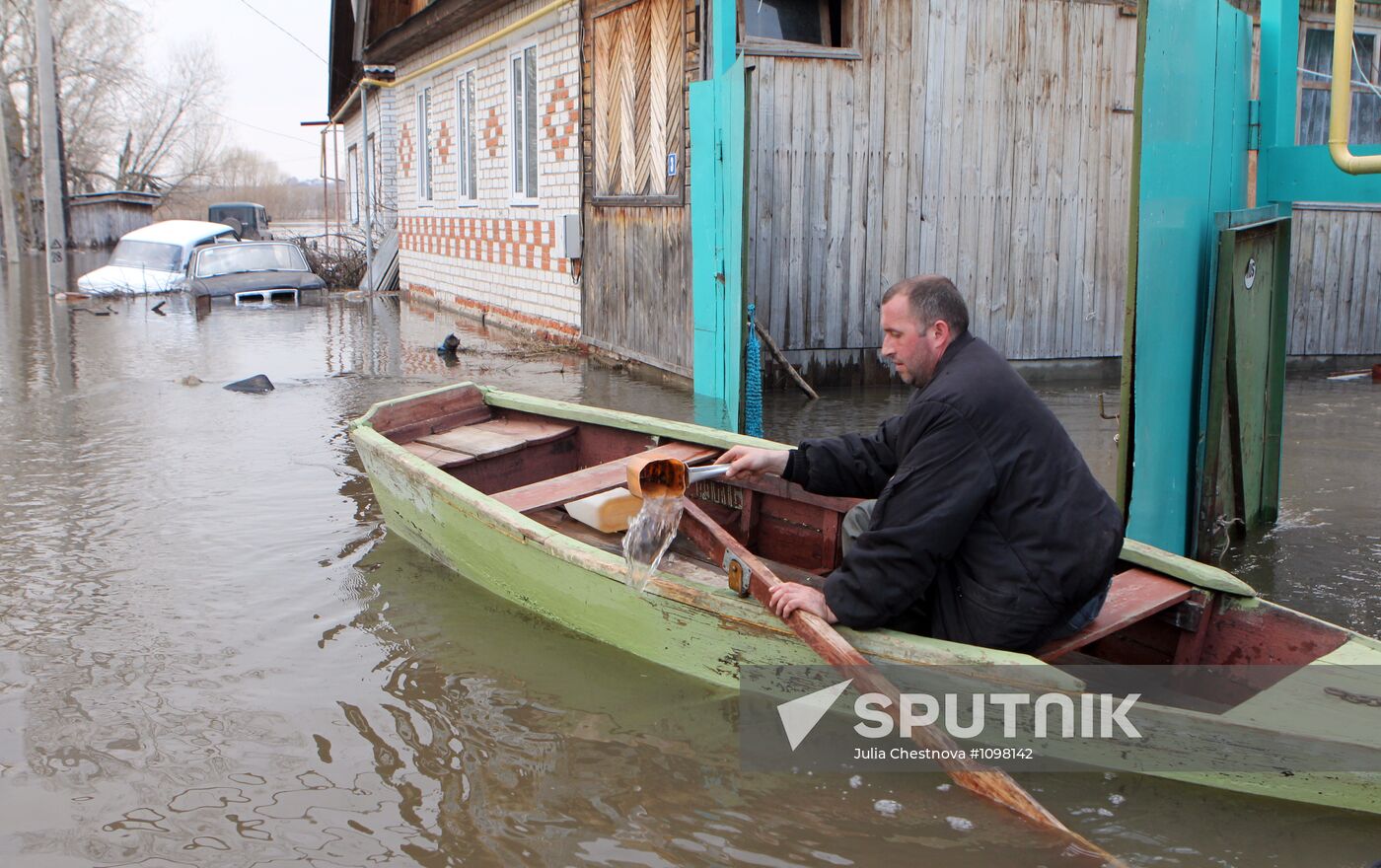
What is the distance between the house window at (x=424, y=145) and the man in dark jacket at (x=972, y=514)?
56.3 ft

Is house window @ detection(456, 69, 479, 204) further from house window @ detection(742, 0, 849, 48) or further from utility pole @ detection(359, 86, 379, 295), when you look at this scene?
house window @ detection(742, 0, 849, 48)

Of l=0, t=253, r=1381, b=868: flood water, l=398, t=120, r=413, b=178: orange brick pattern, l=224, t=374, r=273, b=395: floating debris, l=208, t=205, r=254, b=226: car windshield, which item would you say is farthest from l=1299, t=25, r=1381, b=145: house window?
l=208, t=205, r=254, b=226: car windshield

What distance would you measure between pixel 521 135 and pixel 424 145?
590 centimetres

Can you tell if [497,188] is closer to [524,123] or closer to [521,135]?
[521,135]

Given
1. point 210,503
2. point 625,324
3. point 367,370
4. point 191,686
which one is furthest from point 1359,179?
point 367,370

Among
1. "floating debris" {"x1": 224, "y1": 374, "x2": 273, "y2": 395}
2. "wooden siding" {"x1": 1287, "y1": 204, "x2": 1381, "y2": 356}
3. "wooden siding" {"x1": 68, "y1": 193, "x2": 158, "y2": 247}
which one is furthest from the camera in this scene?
"wooden siding" {"x1": 68, "y1": 193, "x2": 158, "y2": 247}

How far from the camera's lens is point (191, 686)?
185 inches

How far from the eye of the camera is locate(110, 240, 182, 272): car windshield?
22469mm

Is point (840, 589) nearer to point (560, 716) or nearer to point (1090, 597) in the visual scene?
point (1090, 597)

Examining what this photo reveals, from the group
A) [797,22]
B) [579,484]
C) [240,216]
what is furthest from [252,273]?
[240,216]

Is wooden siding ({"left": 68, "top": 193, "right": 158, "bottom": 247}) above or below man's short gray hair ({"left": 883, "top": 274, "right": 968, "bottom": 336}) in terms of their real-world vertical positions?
above

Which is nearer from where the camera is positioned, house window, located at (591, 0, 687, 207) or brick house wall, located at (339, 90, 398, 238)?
house window, located at (591, 0, 687, 207)

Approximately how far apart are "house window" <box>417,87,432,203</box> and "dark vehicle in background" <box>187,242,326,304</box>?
237 cm

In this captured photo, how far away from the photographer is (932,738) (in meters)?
3.52
